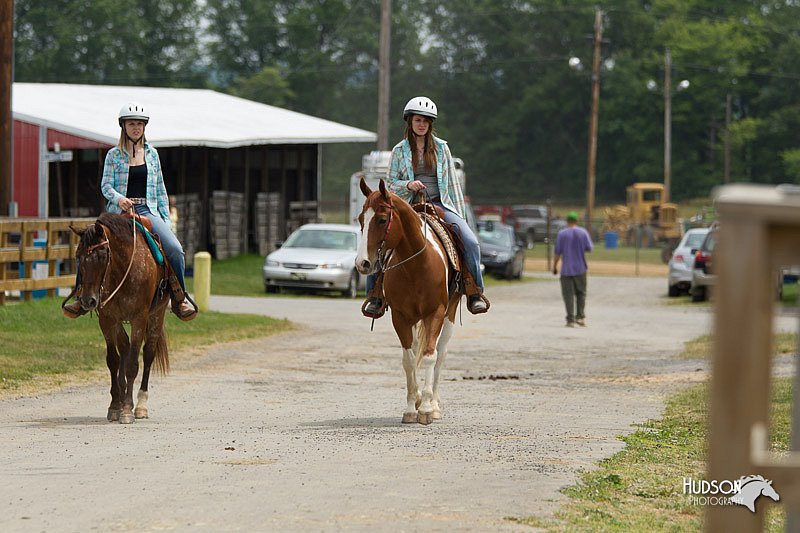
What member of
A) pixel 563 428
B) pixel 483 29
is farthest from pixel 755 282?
pixel 483 29

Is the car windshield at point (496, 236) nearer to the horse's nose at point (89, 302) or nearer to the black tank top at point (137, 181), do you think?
the black tank top at point (137, 181)

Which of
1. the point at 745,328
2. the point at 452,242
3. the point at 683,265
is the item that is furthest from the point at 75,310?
the point at 683,265

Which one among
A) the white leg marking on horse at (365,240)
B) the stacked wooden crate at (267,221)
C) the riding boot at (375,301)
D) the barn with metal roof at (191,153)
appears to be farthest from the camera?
the stacked wooden crate at (267,221)

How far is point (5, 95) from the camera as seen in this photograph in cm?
2252

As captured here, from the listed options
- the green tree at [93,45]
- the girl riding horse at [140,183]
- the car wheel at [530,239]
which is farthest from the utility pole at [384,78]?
the green tree at [93,45]

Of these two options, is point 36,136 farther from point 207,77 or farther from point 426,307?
point 207,77

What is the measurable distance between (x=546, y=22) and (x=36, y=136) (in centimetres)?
7192

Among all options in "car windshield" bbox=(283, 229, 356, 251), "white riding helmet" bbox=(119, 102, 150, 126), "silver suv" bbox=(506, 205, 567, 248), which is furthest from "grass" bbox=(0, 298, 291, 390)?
"silver suv" bbox=(506, 205, 567, 248)

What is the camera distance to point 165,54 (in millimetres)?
94688

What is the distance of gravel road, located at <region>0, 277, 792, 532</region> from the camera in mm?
6938

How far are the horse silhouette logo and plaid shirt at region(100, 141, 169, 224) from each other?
26.4ft

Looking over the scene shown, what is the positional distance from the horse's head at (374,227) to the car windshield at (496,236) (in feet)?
99.3

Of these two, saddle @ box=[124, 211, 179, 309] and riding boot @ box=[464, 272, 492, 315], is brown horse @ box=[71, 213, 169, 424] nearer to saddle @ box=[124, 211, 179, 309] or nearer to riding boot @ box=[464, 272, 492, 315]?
saddle @ box=[124, 211, 179, 309]

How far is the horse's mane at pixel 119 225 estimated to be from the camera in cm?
1120
